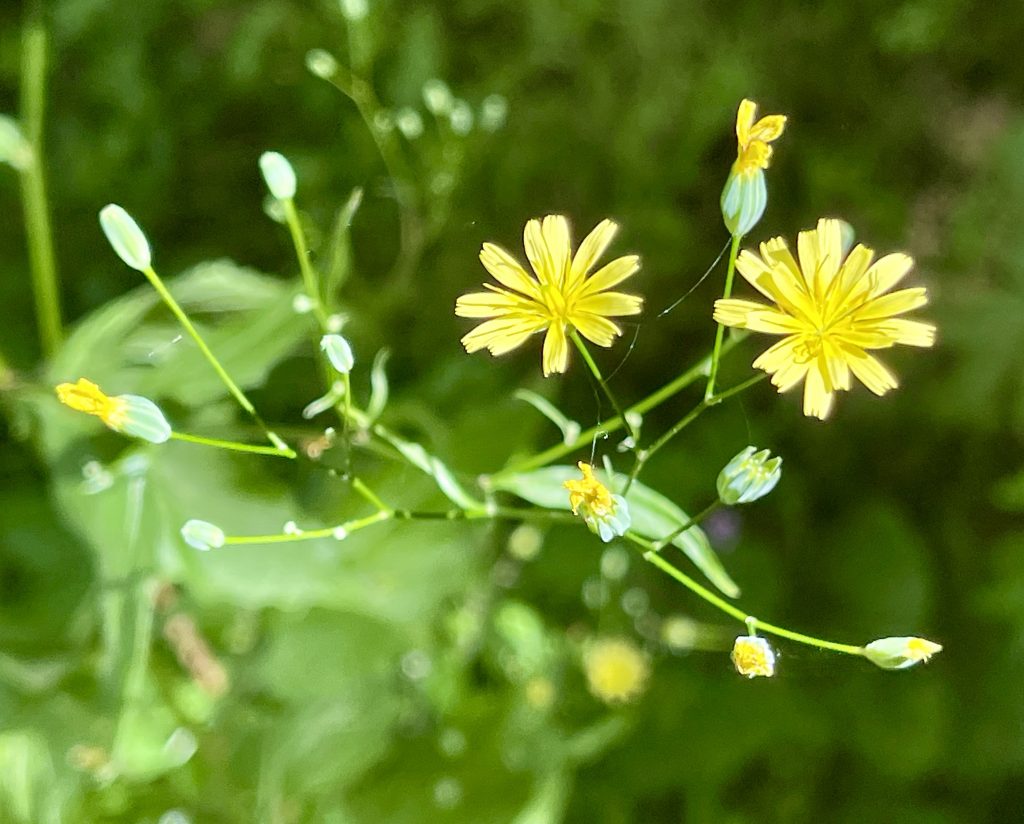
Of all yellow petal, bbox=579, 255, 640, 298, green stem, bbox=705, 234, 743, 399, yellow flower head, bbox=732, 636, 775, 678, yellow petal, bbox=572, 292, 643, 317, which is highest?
green stem, bbox=705, 234, 743, 399

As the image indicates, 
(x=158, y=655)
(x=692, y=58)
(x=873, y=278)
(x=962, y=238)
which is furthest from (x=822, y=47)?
(x=158, y=655)

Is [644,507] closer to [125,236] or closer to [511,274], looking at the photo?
[511,274]

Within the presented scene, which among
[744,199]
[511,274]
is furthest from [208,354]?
[744,199]

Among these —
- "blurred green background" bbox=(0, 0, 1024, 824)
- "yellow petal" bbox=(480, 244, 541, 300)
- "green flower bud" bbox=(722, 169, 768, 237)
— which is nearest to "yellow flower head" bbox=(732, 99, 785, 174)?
"green flower bud" bbox=(722, 169, 768, 237)

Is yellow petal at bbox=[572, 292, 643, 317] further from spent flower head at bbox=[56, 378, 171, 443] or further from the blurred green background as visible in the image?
the blurred green background

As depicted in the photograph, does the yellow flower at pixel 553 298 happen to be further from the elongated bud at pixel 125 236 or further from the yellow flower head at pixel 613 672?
the yellow flower head at pixel 613 672

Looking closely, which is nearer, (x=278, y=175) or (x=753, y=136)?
(x=753, y=136)
